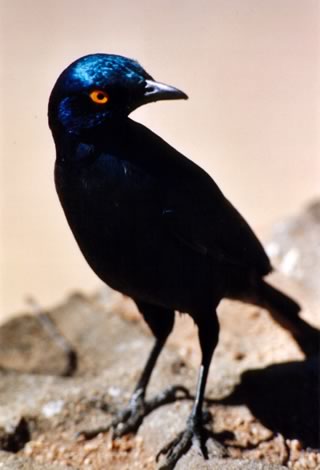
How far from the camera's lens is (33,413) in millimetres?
4613

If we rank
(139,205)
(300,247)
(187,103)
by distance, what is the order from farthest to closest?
(187,103), (300,247), (139,205)

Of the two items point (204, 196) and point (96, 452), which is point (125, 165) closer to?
point (204, 196)

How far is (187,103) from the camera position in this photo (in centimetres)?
889

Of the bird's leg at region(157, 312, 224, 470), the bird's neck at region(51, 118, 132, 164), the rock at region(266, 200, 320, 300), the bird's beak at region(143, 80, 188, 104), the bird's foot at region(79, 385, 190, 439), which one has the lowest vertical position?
the rock at region(266, 200, 320, 300)

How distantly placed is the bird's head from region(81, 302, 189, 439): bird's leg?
3.84ft

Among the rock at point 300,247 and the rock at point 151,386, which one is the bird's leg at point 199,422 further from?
the rock at point 300,247

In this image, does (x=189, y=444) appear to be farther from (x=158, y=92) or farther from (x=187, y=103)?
(x=187, y=103)

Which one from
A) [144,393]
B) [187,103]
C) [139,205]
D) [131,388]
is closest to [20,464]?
[144,393]

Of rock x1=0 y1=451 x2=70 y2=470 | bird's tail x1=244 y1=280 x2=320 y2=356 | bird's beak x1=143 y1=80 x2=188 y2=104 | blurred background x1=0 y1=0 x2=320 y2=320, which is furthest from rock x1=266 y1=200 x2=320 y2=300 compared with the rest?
bird's beak x1=143 y1=80 x2=188 y2=104

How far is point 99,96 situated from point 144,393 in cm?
184

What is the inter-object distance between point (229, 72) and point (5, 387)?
6721mm

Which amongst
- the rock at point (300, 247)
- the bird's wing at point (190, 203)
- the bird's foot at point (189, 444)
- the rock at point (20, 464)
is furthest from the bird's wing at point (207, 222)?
the rock at point (300, 247)

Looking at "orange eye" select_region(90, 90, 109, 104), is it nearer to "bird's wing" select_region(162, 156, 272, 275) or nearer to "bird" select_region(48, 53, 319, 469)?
"bird" select_region(48, 53, 319, 469)

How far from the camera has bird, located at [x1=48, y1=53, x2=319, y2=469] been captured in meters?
3.52
